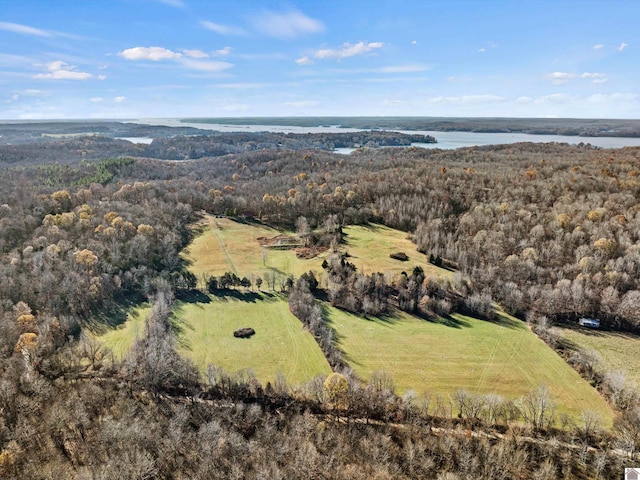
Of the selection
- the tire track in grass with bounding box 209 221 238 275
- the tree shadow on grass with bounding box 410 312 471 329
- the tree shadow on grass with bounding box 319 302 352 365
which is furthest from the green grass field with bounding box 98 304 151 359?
the tree shadow on grass with bounding box 410 312 471 329

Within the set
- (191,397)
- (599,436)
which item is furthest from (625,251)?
(191,397)

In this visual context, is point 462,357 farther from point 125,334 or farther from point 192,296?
point 125,334

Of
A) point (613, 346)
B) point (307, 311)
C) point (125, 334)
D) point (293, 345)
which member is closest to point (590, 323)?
point (613, 346)

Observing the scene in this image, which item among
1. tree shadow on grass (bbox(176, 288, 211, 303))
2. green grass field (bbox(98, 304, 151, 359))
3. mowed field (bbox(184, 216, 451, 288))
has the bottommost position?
green grass field (bbox(98, 304, 151, 359))

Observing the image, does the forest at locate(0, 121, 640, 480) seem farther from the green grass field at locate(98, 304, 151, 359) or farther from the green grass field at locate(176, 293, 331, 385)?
the green grass field at locate(176, 293, 331, 385)

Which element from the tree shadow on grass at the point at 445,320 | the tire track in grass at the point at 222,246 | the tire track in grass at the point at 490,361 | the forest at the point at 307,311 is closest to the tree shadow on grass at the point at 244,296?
the forest at the point at 307,311

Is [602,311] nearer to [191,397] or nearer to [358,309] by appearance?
[358,309]
